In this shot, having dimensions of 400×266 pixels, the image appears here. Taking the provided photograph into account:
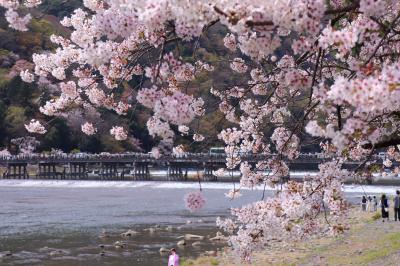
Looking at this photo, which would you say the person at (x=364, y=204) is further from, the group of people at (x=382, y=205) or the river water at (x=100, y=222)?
the river water at (x=100, y=222)

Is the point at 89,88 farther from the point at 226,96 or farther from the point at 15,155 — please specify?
the point at 15,155

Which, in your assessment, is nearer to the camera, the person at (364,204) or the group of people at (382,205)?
the group of people at (382,205)

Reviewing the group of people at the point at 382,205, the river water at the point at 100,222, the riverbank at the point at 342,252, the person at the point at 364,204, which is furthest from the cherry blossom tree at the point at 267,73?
the person at the point at 364,204

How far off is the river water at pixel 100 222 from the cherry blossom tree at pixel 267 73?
4.84 m

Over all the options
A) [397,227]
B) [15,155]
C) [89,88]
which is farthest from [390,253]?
[15,155]

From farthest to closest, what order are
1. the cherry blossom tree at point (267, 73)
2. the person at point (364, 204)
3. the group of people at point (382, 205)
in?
1. the person at point (364, 204)
2. the group of people at point (382, 205)
3. the cherry blossom tree at point (267, 73)

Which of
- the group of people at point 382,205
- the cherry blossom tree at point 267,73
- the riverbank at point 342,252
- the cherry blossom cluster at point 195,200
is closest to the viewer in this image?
the cherry blossom tree at point 267,73

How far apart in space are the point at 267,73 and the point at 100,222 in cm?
2485

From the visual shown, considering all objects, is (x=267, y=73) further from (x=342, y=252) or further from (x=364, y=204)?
(x=364, y=204)

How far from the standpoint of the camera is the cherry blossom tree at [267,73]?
11.3ft

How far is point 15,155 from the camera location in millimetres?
68000

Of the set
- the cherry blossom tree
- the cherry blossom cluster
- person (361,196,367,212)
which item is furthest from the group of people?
the cherry blossom cluster

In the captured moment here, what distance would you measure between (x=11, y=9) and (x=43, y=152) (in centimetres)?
6987

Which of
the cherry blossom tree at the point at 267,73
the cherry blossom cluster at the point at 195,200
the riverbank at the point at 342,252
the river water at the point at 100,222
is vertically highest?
the cherry blossom tree at the point at 267,73
